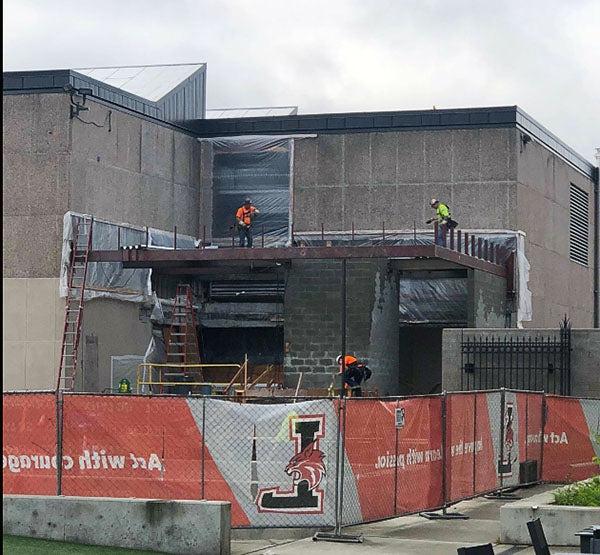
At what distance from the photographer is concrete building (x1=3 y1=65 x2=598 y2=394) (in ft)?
124

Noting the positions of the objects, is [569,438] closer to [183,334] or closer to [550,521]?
[550,521]

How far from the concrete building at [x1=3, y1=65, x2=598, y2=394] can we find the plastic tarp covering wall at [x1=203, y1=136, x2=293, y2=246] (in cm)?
8

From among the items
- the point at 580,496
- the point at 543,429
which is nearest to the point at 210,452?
the point at 580,496

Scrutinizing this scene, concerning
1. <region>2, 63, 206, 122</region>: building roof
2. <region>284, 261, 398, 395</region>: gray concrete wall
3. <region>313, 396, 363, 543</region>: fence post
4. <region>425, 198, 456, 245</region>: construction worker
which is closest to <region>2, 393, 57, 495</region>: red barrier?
<region>313, 396, 363, 543</region>: fence post

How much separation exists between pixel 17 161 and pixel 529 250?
700 inches

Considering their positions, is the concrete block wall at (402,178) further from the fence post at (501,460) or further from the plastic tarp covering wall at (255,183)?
the fence post at (501,460)

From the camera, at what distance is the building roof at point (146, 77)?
155 feet

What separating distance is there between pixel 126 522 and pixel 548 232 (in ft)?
118

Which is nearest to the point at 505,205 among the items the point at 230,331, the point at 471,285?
the point at 471,285

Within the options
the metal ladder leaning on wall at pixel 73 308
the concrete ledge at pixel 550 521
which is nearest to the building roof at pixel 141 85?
the metal ladder leaning on wall at pixel 73 308

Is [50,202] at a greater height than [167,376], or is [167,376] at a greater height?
[50,202]

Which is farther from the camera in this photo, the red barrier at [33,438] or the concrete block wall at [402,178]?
the concrete block wall at [402,178]

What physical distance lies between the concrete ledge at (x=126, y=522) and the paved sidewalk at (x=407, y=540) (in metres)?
0.56

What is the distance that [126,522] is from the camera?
1489 cm
